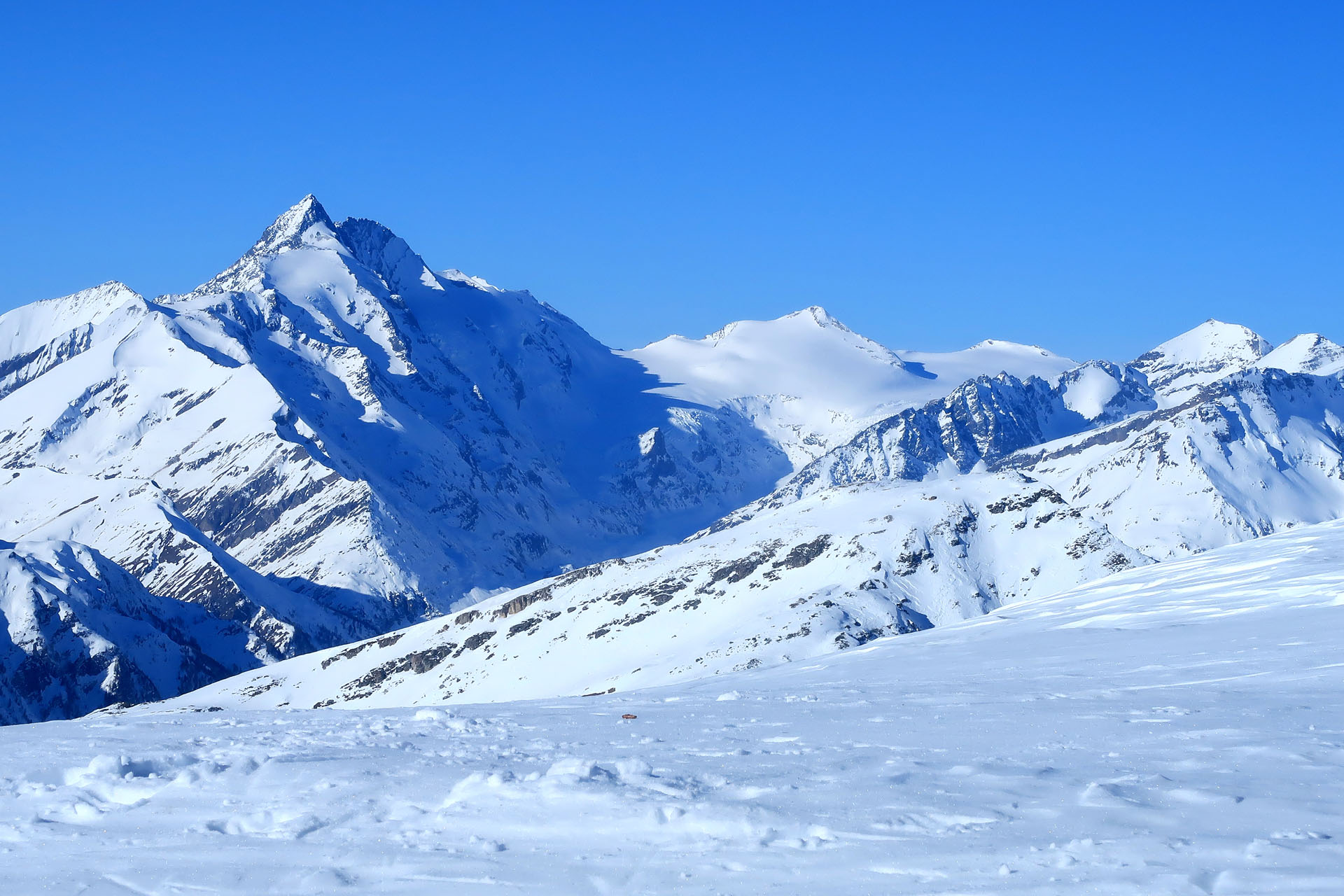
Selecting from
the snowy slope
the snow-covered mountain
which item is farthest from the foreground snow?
the snowy slope

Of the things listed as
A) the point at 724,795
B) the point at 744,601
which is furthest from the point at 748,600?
the point at 724,795

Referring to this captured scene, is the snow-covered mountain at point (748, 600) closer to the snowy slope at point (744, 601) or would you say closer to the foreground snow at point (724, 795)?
the snowy slope at point (744, 601)

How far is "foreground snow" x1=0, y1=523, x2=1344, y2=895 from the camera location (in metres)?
23.3

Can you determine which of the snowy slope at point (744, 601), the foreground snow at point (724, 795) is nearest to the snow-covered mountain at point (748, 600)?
the snowy slope at point (744, 601)

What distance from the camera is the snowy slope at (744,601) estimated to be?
146m

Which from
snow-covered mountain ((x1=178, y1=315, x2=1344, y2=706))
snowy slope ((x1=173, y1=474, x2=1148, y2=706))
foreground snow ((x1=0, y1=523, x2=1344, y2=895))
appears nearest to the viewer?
foreground snow ((x1=0, y1=523, x2=1344, y2=895))

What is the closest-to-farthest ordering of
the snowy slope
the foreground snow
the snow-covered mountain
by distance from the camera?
the foreground snow
the snowy slope
the snow-covered mountain

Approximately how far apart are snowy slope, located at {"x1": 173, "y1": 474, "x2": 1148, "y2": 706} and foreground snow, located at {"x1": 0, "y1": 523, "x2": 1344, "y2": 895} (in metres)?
94.5

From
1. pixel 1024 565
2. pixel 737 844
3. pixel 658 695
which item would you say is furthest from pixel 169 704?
pixel 737 844

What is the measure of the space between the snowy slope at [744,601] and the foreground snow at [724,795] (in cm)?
9451

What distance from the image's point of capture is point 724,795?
28.5 m

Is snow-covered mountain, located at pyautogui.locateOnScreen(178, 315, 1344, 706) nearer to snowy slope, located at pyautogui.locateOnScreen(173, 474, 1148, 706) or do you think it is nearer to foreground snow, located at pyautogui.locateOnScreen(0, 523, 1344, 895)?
snowy slope, located at pyautogui.locateOnScreen(173, 474, 1148, 706)

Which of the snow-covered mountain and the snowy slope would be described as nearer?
the snowy slope

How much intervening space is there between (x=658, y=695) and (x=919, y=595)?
108142 millimetres
